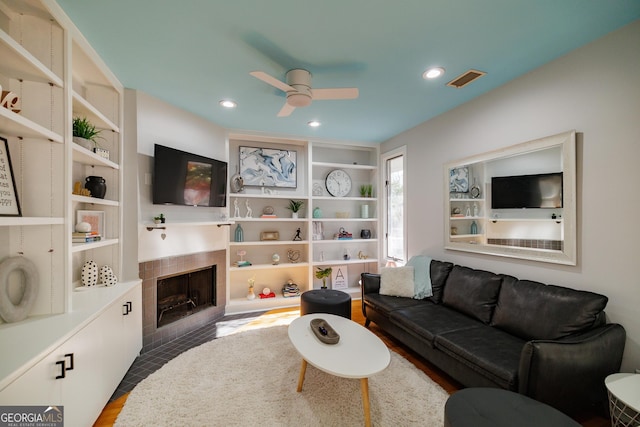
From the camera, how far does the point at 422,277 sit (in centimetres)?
315

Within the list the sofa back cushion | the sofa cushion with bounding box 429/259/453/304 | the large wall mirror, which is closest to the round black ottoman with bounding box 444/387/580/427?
the sofa back cushion

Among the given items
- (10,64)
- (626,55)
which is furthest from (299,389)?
(626,55)

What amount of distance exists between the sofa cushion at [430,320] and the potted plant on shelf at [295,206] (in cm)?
226

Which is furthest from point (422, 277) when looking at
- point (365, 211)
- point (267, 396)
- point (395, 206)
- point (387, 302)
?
point (267, 396)

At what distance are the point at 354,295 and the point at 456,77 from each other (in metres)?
3.55

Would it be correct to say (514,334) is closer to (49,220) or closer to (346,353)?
(346,353)

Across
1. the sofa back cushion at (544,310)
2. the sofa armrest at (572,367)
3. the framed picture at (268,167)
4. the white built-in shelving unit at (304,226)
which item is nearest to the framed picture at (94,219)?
the white built-in shelving unit at (304,226)

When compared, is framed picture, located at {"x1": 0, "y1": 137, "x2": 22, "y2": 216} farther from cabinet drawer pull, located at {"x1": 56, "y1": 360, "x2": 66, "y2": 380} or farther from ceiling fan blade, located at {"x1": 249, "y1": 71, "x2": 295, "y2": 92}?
ceiling fan blade, located at {"x1": 249, "y1": 71, "x2": 295, "y2": 92}

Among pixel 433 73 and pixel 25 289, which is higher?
pixel 433 73

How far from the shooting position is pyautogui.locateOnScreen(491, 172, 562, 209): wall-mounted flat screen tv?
87.2 inches

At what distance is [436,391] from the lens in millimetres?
2070

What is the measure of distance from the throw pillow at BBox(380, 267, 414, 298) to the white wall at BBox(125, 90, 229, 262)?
2.36m

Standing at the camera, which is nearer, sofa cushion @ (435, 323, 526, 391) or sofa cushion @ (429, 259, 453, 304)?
sofa cushion @ (435, 323, 526, 391)

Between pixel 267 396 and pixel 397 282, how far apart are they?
6.20 ft
